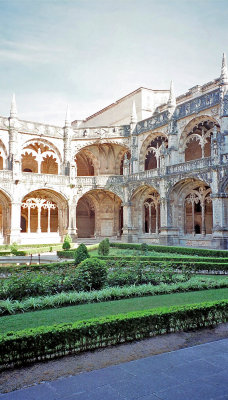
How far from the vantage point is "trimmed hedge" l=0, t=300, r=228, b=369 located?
4.62 meters

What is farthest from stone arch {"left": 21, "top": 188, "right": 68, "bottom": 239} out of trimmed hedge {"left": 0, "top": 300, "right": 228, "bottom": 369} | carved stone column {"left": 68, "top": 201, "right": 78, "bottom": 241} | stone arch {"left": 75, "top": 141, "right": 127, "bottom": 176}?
trimmed hedge {"left": 0, "top": 300, "right": 228, "bottom": 369}

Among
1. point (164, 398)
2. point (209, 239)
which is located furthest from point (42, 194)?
point (164, 398)

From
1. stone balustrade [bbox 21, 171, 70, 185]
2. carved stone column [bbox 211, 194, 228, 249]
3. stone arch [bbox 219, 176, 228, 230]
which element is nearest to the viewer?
carved stone column [bbox 211, 194, 228, 249]

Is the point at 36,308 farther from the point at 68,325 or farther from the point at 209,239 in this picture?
the point at 209,239

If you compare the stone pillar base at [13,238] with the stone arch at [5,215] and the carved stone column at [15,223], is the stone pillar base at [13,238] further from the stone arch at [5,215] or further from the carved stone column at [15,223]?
the stone arch at [5,215]

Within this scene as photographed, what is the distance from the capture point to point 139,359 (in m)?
4.67

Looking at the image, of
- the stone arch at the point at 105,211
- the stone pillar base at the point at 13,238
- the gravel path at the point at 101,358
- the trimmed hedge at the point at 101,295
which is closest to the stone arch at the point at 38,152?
the stone arch at the point at 105,211

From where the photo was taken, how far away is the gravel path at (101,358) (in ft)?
13.9

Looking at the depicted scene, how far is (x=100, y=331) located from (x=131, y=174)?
23.4m

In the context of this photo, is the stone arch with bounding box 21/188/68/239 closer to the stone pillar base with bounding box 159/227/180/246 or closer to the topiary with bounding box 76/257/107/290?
the stone pillar base with bounding box 159/227/180/246

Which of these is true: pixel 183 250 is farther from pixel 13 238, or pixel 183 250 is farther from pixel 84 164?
pixel 84 164

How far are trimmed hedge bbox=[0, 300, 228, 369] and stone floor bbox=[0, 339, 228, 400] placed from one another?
2.48ft

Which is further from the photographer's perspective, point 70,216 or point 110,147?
point 110,147

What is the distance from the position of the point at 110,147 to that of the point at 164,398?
2917 cm
